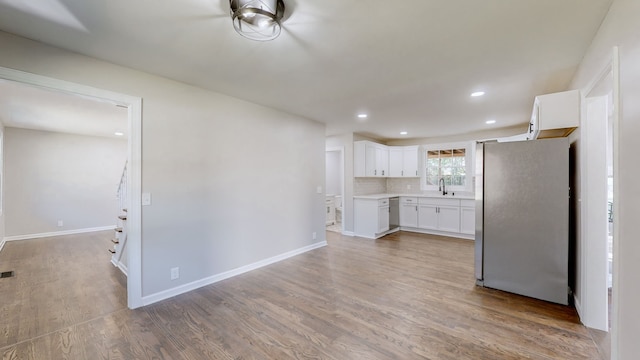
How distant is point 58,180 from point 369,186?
25.0 ft

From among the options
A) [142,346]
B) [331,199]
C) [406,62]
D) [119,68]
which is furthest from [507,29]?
[331,199]

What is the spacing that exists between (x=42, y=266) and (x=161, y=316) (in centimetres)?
306

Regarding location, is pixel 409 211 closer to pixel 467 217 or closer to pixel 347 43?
pixel 467 217

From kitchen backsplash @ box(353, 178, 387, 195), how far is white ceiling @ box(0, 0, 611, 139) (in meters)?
3.01

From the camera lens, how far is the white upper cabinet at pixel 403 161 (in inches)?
265

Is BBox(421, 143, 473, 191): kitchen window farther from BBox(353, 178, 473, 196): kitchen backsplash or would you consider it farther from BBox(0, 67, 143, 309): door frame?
BBox(0, 67, 143, 309): door frame

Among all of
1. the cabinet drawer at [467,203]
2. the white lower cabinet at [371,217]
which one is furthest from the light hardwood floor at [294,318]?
the cabinet drawer at [467,203]

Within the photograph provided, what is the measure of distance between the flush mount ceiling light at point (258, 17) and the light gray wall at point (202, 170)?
164 centimetres

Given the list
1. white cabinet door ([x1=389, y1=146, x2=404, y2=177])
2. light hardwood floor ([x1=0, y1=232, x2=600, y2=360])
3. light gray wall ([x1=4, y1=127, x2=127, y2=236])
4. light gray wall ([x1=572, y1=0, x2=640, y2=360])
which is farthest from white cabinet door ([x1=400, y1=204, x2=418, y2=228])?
light gray wall ([x1=4, y1=127, x2=127, y2=236])

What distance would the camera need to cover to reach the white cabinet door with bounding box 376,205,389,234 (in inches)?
224

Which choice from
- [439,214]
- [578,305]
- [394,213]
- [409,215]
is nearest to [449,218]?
[439,214]

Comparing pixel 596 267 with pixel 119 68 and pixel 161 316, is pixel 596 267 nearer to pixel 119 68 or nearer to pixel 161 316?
pixel 161 316

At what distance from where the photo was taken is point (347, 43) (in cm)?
211

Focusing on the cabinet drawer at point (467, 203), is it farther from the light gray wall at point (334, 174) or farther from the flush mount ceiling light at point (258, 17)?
the flush mount ceiling light at point (258, 17)
